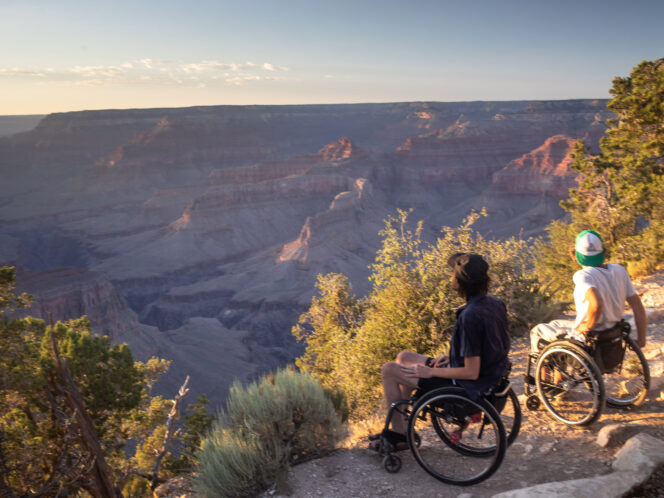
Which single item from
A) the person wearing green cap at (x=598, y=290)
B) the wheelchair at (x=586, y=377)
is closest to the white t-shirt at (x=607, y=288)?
the person wearing green cap at (x=598, y=290)

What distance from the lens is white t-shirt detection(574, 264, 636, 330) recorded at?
4078 millimetres

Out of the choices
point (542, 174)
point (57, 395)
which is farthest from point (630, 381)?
point (542, 174)

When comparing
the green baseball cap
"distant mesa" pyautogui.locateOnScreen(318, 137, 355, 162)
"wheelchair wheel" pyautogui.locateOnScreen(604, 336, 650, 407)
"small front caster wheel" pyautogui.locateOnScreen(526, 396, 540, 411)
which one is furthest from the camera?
"distant mesa" pyautogui.locateOnScreen(318, 137, 355, 162)

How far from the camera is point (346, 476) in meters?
4.11

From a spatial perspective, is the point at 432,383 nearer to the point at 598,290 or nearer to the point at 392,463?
the point at 392,463

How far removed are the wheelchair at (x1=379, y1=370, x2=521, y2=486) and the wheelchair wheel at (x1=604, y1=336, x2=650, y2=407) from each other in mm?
1365

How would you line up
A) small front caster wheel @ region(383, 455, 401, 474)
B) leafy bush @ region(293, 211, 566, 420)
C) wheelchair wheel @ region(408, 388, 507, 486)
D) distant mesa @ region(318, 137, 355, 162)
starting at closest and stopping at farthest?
1. wheelchair wheel @ region(408, 388, 507, 486)
2. small front caster wheel @ region(383, 455, 401, 474)
3. leafy bush @ region(293, 211, 566, 420)
4. distant mesa @ region(318, 137, 355, 162)

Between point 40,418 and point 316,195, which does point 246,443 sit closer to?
point 40,418

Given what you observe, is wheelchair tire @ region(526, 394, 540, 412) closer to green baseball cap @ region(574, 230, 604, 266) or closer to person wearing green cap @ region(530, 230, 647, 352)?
person wearing green cap @ region(530, 230, 647, 352)

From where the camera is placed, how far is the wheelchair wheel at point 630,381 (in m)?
4.33

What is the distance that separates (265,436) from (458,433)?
188 centimetres

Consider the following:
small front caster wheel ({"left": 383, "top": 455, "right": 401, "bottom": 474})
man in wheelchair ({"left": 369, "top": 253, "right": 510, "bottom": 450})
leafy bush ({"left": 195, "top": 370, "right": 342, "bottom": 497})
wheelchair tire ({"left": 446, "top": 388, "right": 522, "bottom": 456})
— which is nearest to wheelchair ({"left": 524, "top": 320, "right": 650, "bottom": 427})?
wheelchair tire ({"left": 446, "top": 388, "right": 522, "bottom": 456})

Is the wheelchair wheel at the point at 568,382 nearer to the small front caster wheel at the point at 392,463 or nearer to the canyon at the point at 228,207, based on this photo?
the small front caster wheel at the point at 392,463

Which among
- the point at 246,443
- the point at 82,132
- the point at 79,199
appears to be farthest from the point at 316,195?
the point at 246,443
